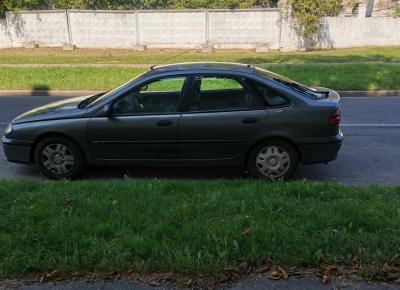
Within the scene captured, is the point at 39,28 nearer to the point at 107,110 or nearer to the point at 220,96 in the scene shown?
the point at 107,110

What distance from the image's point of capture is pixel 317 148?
18.4 ft

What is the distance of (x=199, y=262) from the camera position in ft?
10.5

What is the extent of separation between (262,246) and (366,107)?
8.76 metres

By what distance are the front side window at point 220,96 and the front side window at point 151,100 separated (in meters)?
0.21

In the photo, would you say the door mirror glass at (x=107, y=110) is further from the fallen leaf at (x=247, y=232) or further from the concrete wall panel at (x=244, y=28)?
the concrete wall panel at (x=244, y=28)

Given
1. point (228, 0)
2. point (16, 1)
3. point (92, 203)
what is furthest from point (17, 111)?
point (228, 0)

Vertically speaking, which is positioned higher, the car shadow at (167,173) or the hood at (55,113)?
the hood at (55,113)

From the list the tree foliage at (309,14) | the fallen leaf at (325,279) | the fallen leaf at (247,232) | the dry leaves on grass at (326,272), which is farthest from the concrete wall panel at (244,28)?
the fallen leaf at (325,279)

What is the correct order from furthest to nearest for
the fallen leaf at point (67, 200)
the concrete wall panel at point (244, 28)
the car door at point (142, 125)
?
the concrete wall panel at point (244, 28), the car door at point (142, 125), the fallen leaf at point (67, 200)

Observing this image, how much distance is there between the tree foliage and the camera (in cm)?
2386

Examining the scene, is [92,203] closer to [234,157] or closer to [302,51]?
[234,157]

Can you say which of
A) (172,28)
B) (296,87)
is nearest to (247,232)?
(296,87)

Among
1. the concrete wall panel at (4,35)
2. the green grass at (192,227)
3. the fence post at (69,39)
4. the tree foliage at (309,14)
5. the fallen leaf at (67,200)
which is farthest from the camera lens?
the concrete wall panel at (4,35)

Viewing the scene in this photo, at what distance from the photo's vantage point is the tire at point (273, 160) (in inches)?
222
